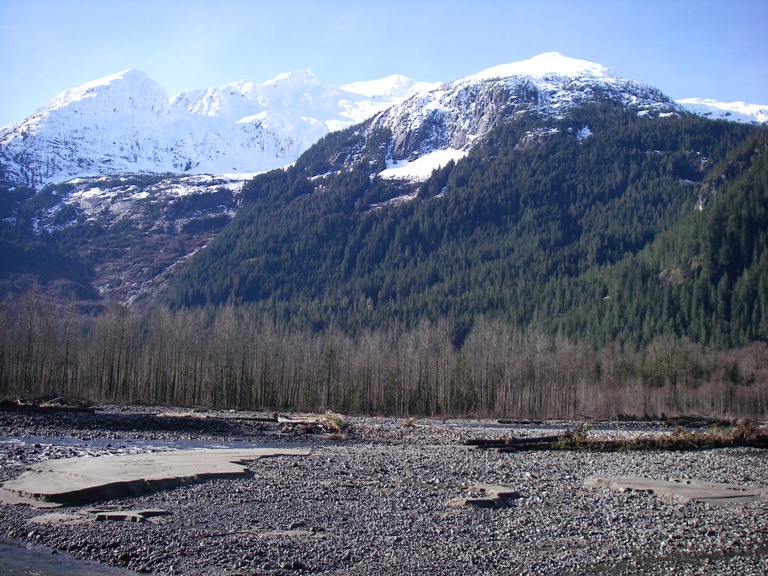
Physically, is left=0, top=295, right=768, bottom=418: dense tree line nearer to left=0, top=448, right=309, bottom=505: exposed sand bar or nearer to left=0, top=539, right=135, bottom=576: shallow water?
left=0, top=448, right=309, bottom=505: exposed sand bar

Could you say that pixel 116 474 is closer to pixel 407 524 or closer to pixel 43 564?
pixel 43 564

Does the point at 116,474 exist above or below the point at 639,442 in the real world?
above

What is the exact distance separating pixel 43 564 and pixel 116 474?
33.7ft

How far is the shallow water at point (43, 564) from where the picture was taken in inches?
608

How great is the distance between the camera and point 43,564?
1608 cm

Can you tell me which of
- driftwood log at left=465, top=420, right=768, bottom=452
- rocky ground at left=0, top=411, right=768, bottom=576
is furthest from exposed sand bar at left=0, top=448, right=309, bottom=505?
driftwood log at left=465, top=420, right=768, bottom=452

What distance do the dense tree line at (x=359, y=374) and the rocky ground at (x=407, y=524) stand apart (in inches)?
2450

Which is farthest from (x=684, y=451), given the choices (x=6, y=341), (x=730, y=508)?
(x=6, y=341)

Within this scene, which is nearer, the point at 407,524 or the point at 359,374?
the point at 407,524

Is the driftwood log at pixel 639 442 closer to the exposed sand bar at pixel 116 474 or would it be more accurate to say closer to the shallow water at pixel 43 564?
the exposed sand bar at pixel 116 474

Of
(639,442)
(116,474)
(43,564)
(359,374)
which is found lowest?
(639,442)

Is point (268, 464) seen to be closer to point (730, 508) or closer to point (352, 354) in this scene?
point (730, 508)

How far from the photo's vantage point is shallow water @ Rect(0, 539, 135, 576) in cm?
1545

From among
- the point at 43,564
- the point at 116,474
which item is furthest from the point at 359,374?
the point at 43,564
